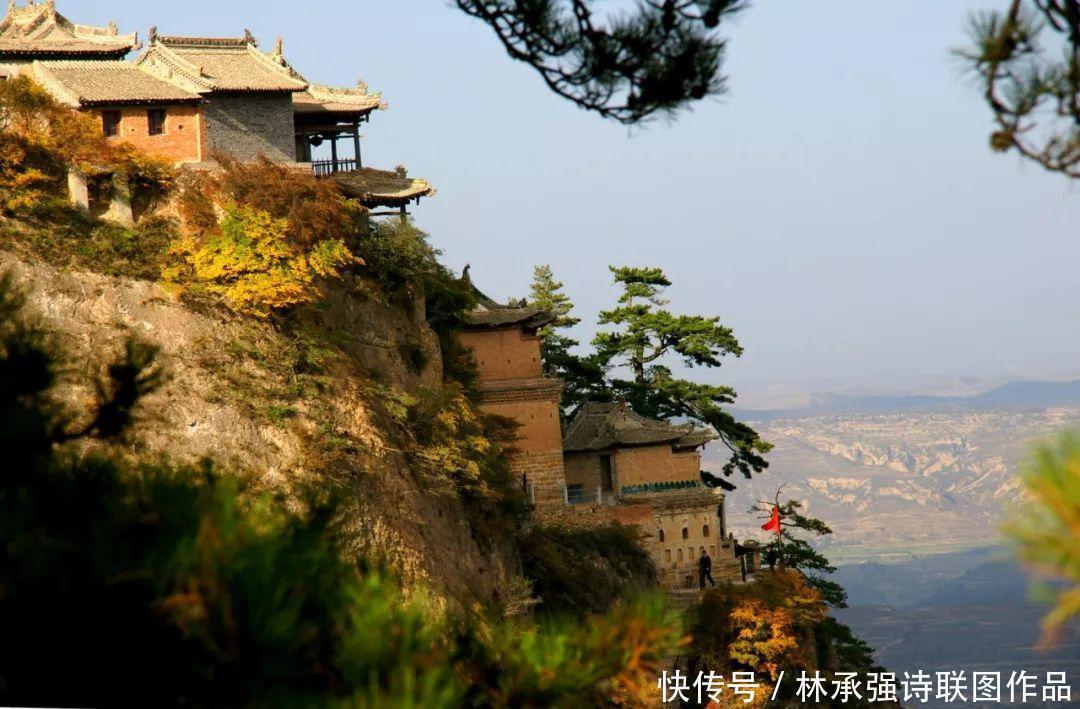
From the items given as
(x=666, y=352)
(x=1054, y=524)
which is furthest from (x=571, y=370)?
(x=1054, y=524)

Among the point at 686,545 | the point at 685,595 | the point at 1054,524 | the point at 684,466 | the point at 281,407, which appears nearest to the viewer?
the point at 1054,524

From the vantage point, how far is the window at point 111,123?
37.5 metres

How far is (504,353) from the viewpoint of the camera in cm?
4534

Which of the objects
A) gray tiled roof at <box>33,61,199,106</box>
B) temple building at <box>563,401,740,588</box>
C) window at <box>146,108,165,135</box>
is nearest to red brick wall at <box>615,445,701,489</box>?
temple building at <box>563,401,740,588</box>

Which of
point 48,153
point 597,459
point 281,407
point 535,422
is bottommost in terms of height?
point 597,459

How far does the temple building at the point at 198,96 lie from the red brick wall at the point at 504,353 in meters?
5.09

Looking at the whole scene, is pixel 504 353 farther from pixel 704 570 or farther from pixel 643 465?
pixel 704 570

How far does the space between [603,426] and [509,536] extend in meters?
9.05

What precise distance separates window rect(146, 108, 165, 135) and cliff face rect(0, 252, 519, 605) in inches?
216

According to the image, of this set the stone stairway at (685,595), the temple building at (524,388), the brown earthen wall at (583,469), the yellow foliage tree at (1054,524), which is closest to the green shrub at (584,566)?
the stone stairway at (685,595)

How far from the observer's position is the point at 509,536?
39.6 m

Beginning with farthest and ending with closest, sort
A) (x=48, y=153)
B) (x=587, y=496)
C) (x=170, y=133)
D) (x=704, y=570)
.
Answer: (x=704, y=570) → (x=587, y=496) → (x=170, y=133) → (x=48, y=153)

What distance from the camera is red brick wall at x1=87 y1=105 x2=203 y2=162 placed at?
37750mm

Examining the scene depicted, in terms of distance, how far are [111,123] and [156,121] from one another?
3.65 feet
